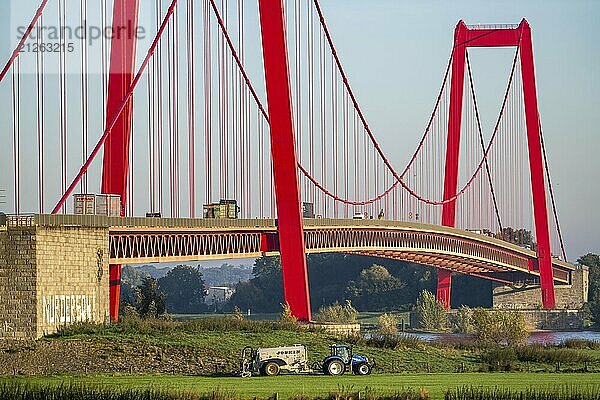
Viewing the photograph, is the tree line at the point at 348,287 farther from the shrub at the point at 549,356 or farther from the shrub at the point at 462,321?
the shrub at the point at 549,356

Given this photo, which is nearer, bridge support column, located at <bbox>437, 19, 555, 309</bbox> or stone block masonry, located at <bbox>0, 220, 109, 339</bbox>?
stone block masonry, located at <bbox>0, 220, 109, 339</bbox>

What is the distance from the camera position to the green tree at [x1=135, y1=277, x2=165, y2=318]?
8007cm

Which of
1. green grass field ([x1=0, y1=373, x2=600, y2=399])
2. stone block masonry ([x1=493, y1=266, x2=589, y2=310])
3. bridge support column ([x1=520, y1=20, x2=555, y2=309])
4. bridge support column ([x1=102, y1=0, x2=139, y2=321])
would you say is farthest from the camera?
stone block masonry ([x1=493, y1=266, x2=589, y2=310])

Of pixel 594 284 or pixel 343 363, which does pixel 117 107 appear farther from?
pixel 594 284

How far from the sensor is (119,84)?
7031 centimetres

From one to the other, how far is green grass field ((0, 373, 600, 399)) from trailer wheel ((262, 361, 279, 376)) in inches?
17.5

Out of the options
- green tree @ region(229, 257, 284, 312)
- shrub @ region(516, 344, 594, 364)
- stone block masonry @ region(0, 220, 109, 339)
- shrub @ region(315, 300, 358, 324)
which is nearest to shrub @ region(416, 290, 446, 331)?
shrub @ region(315, 300, 358, 324)

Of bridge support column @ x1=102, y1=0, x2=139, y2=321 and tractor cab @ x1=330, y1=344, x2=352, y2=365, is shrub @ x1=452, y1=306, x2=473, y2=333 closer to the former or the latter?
bridge support column @ x1=102, y1=0, x2=139, y2=321

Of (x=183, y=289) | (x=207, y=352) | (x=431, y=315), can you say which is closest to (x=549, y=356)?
(x=207, y=352)

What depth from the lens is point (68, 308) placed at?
61.5 meters

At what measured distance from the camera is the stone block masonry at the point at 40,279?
59156 mm

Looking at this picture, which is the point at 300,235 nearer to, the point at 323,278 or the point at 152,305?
the point at 152,305

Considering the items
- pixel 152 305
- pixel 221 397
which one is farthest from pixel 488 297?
pixel 221 397

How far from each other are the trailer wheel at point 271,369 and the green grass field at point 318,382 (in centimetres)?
45
